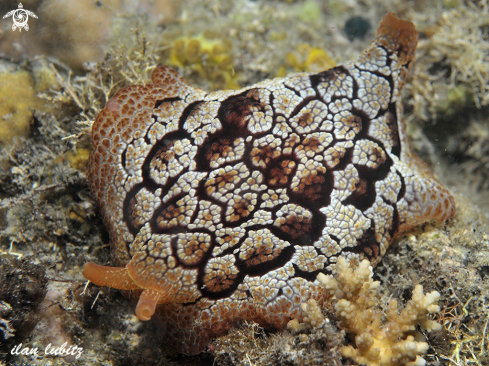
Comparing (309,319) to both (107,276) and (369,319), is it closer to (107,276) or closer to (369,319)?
(369,319)

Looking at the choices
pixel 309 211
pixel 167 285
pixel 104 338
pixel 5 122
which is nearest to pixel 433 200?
pixel 309 211

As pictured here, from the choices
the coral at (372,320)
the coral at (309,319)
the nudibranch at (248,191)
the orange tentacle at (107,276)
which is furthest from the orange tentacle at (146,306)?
the coral at (372,320)

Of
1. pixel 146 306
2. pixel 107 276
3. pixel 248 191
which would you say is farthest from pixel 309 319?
pixel 107 276

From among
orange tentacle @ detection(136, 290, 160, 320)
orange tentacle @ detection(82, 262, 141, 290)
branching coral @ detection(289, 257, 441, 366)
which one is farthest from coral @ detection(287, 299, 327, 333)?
orange tentacle @ detection(82, 262, 141, 290)

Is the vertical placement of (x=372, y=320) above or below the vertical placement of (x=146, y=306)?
above

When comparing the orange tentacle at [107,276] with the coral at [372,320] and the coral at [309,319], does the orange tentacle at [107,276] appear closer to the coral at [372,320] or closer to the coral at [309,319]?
the coral at [309,319]
